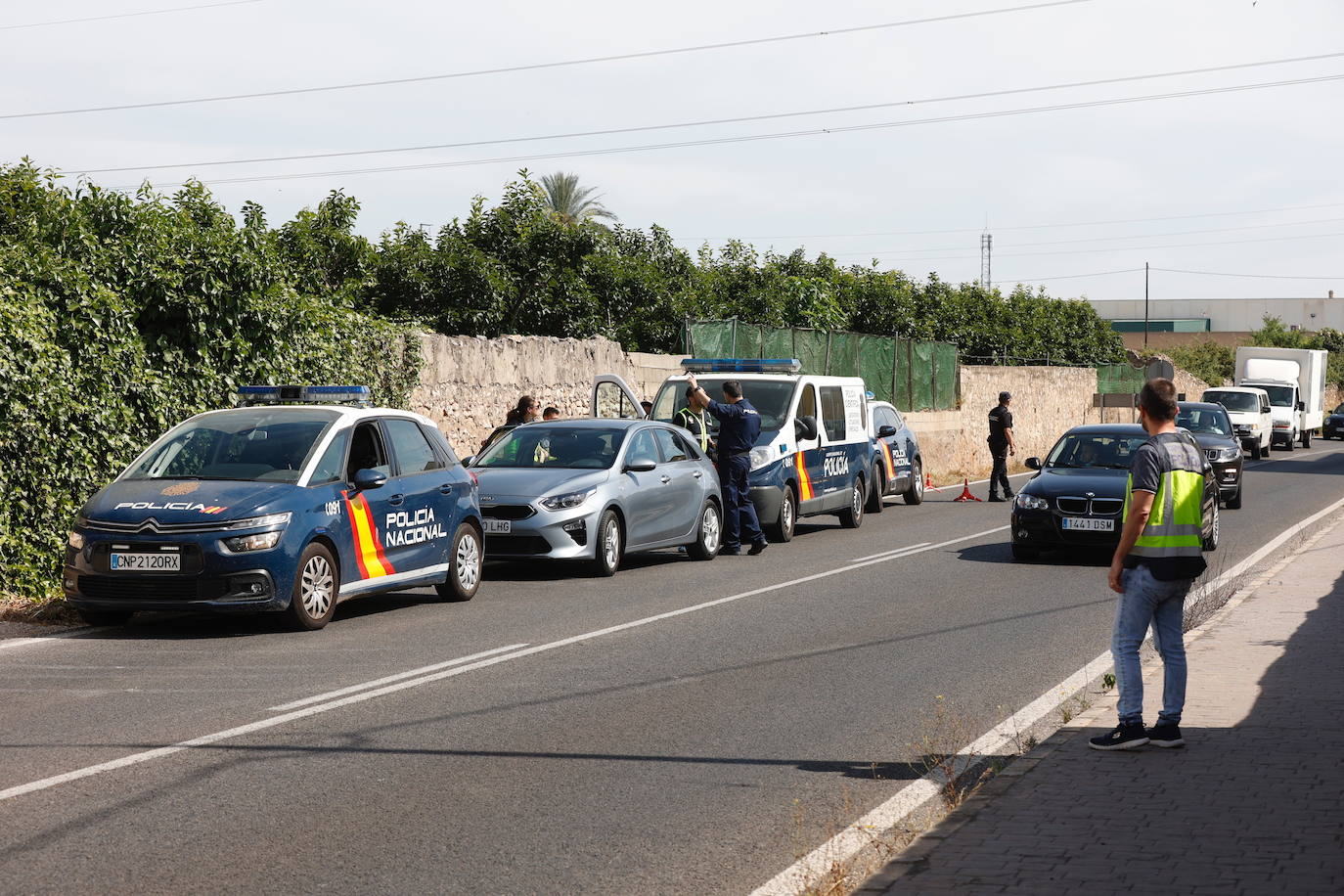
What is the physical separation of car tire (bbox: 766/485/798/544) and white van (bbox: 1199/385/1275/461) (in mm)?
29502

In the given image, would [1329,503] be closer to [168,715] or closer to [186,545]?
[186,545]

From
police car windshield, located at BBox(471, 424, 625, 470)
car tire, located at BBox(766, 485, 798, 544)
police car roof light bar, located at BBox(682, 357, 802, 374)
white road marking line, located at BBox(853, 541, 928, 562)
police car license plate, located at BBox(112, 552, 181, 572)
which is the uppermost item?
police car roof light bar, located at BBox(682, 357, 802, 374)

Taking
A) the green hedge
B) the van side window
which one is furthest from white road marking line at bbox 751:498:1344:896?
the van side window

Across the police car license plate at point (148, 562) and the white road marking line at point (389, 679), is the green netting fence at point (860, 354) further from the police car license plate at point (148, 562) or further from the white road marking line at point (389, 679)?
the white road marking line at point (389, 679)

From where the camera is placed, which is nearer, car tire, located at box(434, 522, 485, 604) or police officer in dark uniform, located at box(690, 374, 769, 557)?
car tire, located at box(434, 522, 485, 604)

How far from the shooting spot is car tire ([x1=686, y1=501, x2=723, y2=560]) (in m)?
17.3

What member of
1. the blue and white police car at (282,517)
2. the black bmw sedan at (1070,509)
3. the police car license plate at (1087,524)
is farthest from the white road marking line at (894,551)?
the blue and white police car at (282,517)

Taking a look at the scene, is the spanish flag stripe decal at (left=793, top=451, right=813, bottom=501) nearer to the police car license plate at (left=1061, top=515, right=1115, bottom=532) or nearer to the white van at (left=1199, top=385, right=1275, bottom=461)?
the police car license plate at (left=1061, top=515, right=1115, bottom=532)

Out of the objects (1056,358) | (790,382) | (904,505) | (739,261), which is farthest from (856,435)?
(1056,358)

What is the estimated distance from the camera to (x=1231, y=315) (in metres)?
127

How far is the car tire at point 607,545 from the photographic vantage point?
15281 mm

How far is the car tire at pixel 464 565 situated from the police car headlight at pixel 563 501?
1274 millimetres

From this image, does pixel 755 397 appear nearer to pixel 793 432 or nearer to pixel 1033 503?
pixel 793 432

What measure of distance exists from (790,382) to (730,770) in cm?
1354
